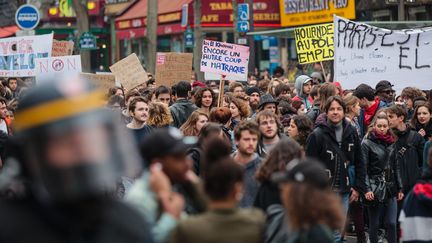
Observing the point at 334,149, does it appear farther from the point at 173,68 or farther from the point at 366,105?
the point at 173,68

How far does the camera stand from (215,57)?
1681 centimetres

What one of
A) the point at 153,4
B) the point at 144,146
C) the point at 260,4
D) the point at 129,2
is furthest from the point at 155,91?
the point at 129,2

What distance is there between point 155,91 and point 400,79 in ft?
11.6

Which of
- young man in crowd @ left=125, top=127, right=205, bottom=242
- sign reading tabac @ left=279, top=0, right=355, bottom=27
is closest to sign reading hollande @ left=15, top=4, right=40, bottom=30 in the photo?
sign reading tabac @ left=279, top=0, right=355, bottom=27

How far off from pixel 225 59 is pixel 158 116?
589 centimetres

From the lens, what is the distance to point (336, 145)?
10125 mm

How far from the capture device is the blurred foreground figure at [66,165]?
286 centimetres

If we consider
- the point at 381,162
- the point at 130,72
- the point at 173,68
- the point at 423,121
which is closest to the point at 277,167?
the point at 381,162

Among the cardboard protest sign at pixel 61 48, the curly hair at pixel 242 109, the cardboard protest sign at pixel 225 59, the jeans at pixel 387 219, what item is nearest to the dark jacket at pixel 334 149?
the jeans at pixel 387 219

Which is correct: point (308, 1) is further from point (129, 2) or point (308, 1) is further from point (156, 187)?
point (156, 187)

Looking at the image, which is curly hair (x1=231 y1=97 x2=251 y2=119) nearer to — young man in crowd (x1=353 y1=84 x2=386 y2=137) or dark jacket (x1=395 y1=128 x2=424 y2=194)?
young man in crowd (x1=353 y1=84 x2=386 y2=137)

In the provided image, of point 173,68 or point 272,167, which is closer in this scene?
point 272,167

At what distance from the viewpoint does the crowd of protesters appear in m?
4.46

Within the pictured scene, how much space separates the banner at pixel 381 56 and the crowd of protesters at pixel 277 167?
0.53 meters
